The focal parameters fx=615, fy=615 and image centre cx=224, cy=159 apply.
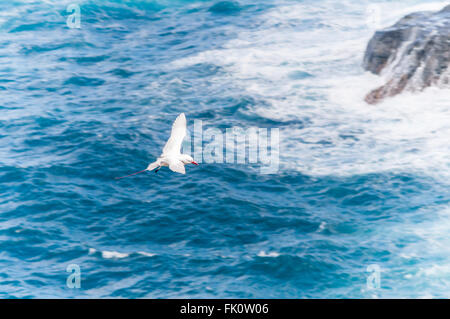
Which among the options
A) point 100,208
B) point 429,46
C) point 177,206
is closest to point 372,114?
point 429,46

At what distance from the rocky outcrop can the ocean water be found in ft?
2.35

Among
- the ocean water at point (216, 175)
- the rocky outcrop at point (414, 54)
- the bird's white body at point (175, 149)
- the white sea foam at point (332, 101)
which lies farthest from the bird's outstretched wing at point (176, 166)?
the rocky outcrop at point (414, 54)

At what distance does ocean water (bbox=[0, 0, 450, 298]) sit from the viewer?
63.7 ft

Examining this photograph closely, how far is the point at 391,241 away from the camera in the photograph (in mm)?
20781

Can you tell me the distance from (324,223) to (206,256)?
179 inches

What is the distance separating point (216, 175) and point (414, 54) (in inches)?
480

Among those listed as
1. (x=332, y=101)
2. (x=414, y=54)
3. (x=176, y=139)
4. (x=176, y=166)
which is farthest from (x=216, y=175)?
(x=414, y=54)

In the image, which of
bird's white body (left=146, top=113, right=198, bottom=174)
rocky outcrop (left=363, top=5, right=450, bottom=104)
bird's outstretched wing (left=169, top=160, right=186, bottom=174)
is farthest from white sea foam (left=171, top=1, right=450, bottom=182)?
bird's outstretched wing (left=169, top=160, right=186, bottom=174)

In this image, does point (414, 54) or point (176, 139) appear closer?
point (176, 139)

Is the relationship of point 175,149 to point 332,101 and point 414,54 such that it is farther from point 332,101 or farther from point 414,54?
point 414,54

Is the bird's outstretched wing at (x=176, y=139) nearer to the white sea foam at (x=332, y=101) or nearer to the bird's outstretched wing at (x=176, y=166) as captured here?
the bird's outstretched wing at (x=176, y=166)

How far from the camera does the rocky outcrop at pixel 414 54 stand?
29.8 meters

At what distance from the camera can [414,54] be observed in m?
30.0

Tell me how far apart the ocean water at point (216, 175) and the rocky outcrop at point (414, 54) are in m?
0.72
